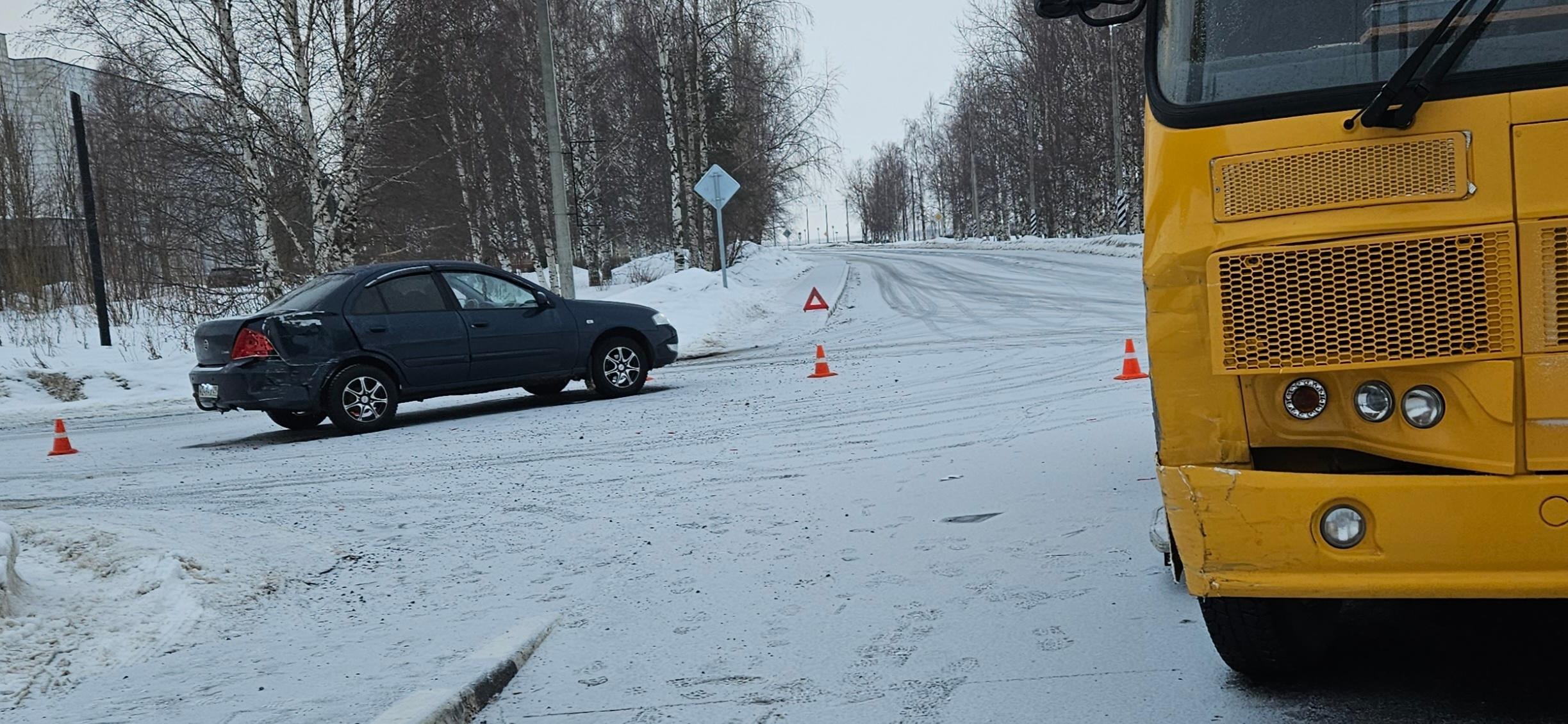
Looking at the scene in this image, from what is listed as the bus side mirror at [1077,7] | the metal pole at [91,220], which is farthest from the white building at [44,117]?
the bus side mirror at [1077,7]

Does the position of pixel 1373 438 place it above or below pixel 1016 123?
below

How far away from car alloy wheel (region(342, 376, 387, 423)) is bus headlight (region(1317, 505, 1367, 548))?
990cm

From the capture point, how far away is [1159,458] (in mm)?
3486

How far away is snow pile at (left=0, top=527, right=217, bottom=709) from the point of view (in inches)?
180

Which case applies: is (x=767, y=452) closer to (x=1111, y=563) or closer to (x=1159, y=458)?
(x=1111, y=563)

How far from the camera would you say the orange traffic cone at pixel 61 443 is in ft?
36.8

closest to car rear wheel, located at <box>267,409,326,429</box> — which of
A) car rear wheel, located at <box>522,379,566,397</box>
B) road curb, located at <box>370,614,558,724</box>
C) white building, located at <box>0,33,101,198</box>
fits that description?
car rear wheel, located at <box>522,379,566,397</box>

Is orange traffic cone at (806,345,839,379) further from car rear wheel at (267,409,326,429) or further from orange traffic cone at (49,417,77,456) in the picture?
orange traffic cone at (49,417,77,456)

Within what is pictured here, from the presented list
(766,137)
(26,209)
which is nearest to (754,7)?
(766,137)

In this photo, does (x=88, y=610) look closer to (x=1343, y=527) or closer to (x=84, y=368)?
(x=1343, y=527)

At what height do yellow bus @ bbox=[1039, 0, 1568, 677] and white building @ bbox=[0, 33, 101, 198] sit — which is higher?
white building @ bbox=[0, 33, 101, 198]

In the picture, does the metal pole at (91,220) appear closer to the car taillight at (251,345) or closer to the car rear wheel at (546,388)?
the car rear wheel at (546,388)

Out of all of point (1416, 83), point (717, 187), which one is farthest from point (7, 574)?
point (717, 187)

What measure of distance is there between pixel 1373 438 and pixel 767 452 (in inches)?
Result: 239
